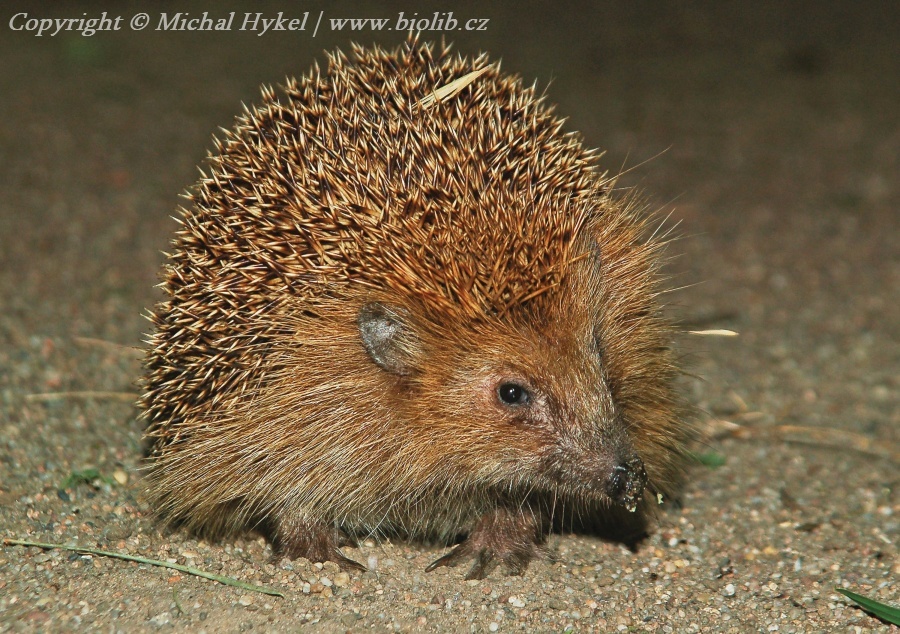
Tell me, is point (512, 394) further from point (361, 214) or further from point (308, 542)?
point (308, 542)

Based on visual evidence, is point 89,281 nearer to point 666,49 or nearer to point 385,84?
point 385,84

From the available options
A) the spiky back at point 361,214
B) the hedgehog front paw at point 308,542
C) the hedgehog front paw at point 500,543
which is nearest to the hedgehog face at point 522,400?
the spiky back at point 361,214

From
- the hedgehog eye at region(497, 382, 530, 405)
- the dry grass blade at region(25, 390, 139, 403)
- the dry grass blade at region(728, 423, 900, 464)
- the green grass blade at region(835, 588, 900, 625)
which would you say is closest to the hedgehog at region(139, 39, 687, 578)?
the hedgehog eye at region(497, 382, 530, 405)

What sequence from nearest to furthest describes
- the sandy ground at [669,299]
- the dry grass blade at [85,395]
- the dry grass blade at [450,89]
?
1. the sandy ground at [669,299]
2. the dry grass blade at [450,89]
3. the dry grass blade at [85,395]

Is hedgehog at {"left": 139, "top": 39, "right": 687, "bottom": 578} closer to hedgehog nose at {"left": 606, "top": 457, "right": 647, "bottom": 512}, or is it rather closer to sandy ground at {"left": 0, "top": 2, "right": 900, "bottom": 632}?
hedgehog nose at {"left": 606, "top": 457, "right": 647, "bottom": 512}

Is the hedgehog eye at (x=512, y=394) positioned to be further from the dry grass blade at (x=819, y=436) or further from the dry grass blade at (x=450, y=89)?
the dry grass blade at (x=819, y=436)

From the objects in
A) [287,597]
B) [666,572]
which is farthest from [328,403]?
[666,572]
